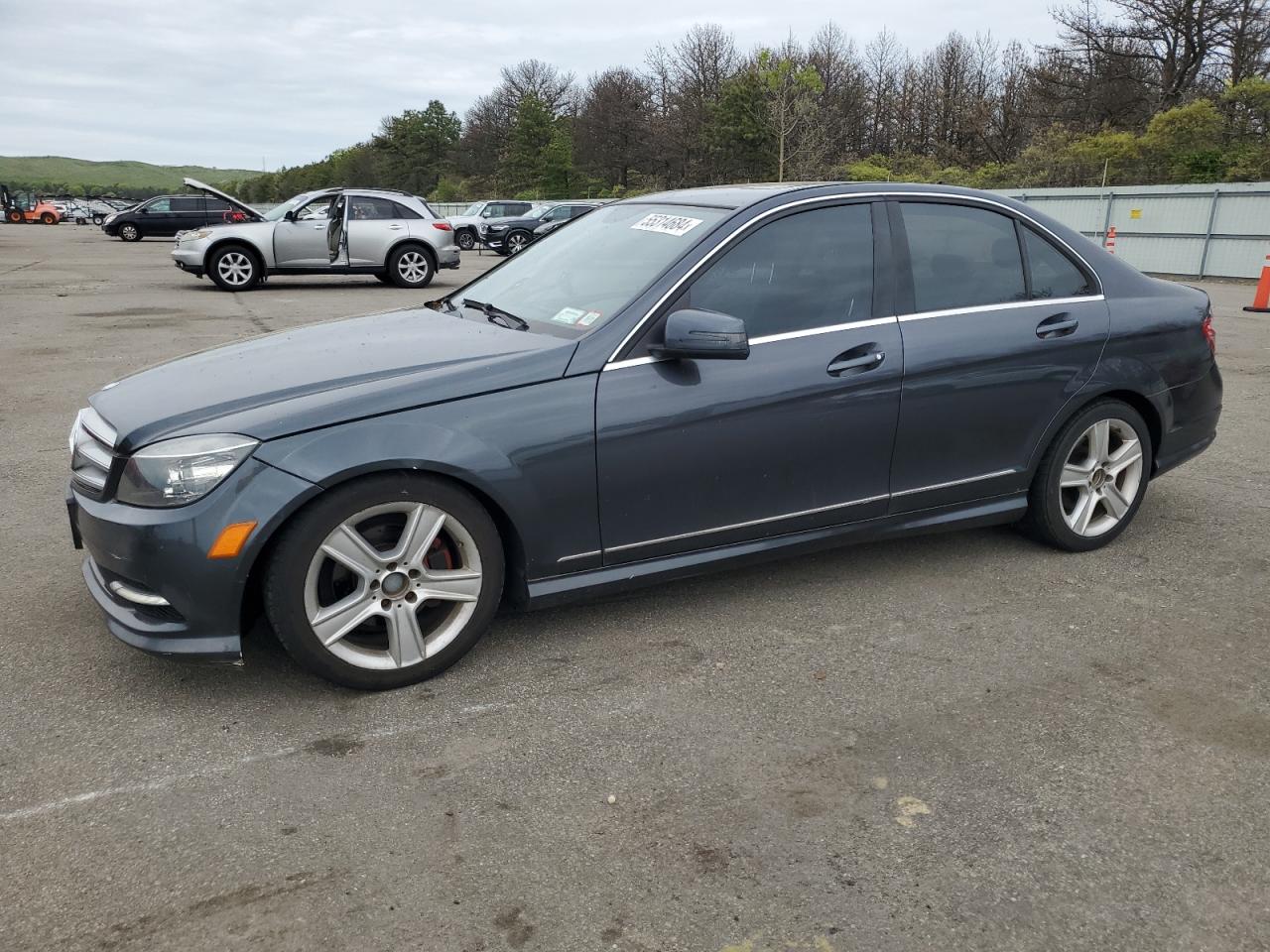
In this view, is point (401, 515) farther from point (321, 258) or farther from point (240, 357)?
point (321, 258)

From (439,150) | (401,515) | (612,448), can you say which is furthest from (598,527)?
(439,150)

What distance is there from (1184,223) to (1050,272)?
21.9 metres

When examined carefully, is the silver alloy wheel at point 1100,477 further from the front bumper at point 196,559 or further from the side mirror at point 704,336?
the front bumper at point 196,559

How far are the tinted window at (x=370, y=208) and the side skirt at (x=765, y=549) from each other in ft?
48.6

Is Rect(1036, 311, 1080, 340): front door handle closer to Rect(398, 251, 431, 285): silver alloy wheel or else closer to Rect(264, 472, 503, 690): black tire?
Rect(264, 472, 503, 690): black tire

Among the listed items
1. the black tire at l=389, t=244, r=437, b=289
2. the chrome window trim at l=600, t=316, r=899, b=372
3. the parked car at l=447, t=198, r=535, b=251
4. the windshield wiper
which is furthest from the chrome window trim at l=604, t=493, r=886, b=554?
the parked car at l=447, t=198, r=535, b=251

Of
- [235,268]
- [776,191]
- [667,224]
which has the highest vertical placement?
[776,191]

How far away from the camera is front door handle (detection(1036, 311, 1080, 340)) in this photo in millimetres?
4148

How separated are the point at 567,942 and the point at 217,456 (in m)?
1.70

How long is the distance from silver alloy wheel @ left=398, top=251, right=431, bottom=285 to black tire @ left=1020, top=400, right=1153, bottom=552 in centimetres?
1472

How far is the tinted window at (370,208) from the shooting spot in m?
16.9

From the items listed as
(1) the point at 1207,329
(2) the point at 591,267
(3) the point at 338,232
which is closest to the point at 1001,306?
(1) the point at 1207,329

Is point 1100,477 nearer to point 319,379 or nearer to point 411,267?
point 319,379

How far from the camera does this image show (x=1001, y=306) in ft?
13.5
